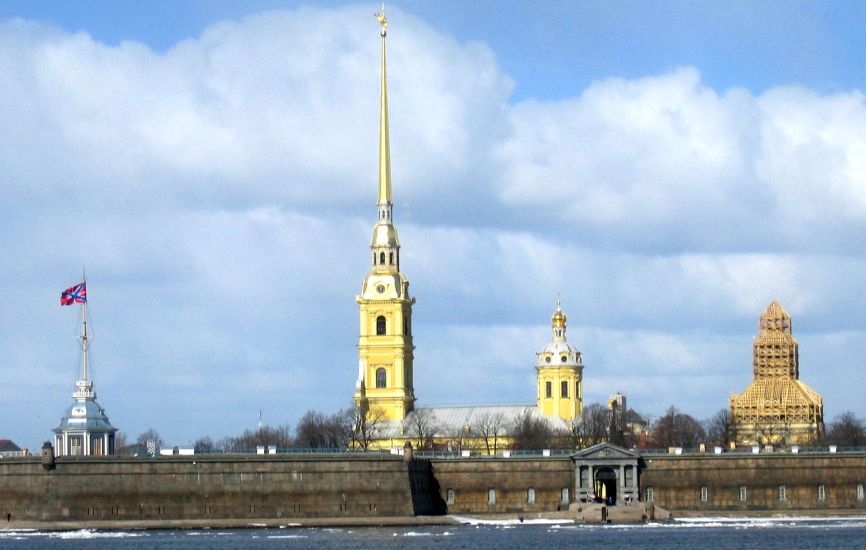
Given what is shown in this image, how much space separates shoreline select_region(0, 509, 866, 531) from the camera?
455 feet

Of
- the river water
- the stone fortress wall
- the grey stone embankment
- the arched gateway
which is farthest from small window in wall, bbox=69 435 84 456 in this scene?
the arched gateway

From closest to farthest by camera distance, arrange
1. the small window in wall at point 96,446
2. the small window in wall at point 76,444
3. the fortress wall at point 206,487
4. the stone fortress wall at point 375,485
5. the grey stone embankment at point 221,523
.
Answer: the grey stone embankment at point 221,523, the fortress wall at point 206,487, the stone fortress wall at point 375,485, the small window in wall at point 76,444, the small window in wall at point 96,446

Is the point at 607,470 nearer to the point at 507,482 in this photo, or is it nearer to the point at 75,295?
the point at 507,482

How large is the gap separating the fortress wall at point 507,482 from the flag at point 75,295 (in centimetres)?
2735

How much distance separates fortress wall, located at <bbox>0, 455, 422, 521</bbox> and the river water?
4903 millimetres

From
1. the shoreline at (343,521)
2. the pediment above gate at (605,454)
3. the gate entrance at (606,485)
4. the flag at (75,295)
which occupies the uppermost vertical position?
the flag at (75,295)

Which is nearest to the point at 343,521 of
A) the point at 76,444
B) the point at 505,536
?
the point at 505,536

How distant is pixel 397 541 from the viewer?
123 metres

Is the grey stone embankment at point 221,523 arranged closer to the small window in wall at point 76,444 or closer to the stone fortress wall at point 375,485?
the stone fortress wall at point 375,485

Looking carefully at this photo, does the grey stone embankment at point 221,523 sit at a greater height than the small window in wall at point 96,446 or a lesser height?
lesser

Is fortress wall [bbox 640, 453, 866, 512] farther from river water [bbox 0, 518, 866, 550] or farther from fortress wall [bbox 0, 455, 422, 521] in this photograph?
fortress wall [bbox 0, 455, 422, 521]

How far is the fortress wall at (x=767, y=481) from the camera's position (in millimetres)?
147375

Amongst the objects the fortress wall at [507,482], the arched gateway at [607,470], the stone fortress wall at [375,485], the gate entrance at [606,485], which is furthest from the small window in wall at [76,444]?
the gate entrance at [606,485]

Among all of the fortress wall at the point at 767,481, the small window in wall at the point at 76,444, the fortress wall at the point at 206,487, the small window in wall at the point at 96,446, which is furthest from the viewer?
the small window in wall at the point at 96,446
